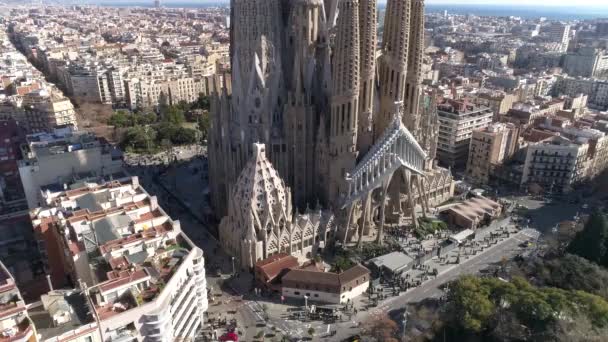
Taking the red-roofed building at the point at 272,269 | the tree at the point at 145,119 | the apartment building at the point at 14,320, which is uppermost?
the apartment building at the point at 14,320

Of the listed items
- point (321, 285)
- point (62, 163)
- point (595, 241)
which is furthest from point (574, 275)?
point (62, 163)

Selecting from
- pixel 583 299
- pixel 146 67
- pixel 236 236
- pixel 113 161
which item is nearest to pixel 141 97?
pixel 146 67

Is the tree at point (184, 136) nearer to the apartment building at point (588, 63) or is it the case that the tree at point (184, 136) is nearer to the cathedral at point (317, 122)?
the cathedral at point (317, 122)

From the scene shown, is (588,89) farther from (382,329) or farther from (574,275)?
(382,329)

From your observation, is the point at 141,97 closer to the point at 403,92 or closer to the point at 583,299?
the point at 403,92

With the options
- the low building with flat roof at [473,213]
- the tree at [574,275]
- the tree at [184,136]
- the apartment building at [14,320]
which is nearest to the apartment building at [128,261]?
the apartment building at [14,320]

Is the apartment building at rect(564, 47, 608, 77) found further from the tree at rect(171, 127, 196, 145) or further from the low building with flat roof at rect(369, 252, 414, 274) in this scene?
the low building with flat roof at rect(369, 252, 414, 274)
